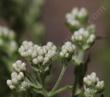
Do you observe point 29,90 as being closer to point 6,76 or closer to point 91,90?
point 91,90

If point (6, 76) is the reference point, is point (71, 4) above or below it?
above

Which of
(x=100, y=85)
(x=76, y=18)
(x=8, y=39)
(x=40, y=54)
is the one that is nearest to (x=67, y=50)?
(x=40, y=54)

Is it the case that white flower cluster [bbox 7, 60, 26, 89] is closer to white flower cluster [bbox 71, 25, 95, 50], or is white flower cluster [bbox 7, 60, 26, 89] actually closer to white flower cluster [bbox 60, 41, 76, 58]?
white flower cluster [bbox 60, 41, 76, 58]

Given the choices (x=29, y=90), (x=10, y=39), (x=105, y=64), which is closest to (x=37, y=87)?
(x=29, y=90)

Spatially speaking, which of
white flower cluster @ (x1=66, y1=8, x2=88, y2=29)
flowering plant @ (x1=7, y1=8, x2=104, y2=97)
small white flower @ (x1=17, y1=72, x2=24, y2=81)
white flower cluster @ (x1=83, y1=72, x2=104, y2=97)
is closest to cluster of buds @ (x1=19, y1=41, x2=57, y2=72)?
flowering plant @ (x1=7, y1=8, x2=104, y2=97)

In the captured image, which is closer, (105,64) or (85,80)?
(85,80)

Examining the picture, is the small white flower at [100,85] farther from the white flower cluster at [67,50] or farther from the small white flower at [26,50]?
the small white flower at [26,50]
